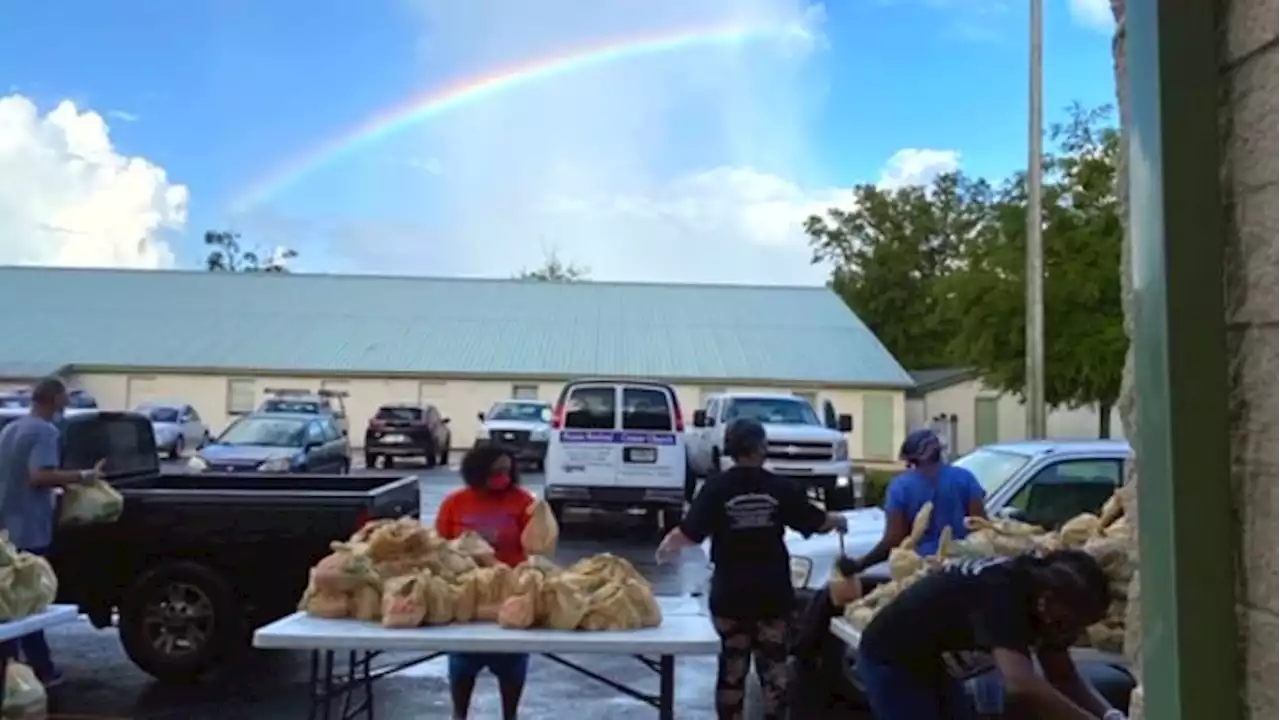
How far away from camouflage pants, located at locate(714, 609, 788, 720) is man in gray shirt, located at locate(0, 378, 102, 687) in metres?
4.59

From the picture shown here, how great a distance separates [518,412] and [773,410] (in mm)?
11271

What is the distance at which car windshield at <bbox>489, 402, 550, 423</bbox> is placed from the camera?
32.1 meters

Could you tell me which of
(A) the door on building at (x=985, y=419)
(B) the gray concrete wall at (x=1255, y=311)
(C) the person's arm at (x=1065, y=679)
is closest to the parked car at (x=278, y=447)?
(C) the person's arm at (x=1065, y=679)

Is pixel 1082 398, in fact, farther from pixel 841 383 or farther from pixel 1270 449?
pixel 1270 449

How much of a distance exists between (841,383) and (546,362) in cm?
959

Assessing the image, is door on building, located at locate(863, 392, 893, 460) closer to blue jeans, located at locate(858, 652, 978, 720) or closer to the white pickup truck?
the white pickup truck

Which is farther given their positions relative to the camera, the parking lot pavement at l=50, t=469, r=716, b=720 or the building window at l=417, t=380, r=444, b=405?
the building window at l=417, t=380, r=444, b=405

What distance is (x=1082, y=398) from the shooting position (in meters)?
26.0

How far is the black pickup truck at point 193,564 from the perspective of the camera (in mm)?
8812

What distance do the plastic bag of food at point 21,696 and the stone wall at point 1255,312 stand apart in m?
5.84

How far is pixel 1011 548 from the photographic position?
628cm

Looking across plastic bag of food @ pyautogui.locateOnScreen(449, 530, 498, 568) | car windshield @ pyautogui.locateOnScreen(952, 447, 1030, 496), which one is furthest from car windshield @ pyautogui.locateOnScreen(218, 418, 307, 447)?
plastic bag of food @ pyautogui.locateOnScreen(449, 530, 498, 568)

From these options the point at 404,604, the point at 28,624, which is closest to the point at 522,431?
the point at 404,604

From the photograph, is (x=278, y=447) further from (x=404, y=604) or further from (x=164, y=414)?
(x=404, y=604)
